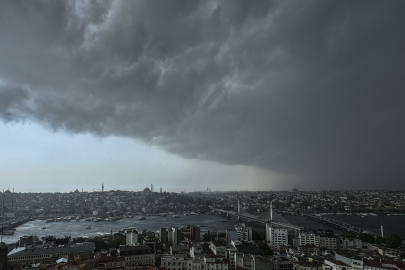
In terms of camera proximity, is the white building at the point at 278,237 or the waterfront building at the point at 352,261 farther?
the white building at the point at 278,237

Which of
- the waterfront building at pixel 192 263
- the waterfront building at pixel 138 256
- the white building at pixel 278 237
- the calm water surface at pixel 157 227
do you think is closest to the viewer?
the waterfront building at pixel 192 263

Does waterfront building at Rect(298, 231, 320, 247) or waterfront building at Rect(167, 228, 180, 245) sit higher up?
waterfront building at Rect(167, 228, 180, 245)

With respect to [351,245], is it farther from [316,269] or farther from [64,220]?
[64,220]

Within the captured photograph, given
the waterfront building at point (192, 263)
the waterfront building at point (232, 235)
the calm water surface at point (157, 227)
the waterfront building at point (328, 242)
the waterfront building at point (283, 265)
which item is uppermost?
the waterfront building at point (192, 263)

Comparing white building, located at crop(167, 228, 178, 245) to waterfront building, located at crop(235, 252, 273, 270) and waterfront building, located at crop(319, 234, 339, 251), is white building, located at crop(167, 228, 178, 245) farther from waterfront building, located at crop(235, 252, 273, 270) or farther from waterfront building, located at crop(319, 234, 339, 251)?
waterfront building, located at crop(319, 234, 339, 251)

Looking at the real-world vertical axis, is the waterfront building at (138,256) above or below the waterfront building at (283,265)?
above

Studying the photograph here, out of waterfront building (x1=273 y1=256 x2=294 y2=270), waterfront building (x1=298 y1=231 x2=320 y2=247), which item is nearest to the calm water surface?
waterfront building (x1=298 y1=231 x2=320 y2=247)

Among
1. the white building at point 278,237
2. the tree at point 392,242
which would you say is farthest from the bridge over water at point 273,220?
the tree at point 392,242

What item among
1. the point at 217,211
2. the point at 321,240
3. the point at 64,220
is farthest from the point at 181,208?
the point at 321,240

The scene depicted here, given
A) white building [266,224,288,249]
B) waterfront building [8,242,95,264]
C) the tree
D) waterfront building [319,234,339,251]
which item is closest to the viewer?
waterfront building [8,242,95,264]

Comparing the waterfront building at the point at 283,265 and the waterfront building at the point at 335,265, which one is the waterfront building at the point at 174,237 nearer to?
the waterfront building at the point at 283,265

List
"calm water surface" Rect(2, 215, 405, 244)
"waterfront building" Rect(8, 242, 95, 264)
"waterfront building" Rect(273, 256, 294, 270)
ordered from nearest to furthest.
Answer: "waterfront building" Rect(273, 256, 294, 270) < "waterfront building" Rect(8, 242, 95, 264) < "calm water surface" Rect(2, 215, 405, 244)
